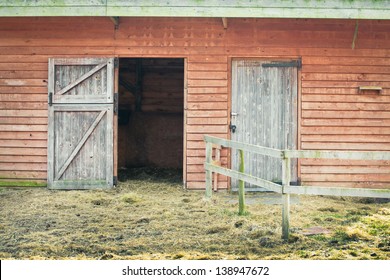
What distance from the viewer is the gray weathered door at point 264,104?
9.58m

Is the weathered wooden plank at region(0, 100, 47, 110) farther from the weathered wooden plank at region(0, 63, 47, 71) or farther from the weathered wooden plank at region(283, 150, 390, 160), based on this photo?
the weathered wooden plank at region(283, 150, 390, 160)

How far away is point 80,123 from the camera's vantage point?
955 centimetres

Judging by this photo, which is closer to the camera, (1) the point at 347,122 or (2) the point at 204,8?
(2) the point at 204,8

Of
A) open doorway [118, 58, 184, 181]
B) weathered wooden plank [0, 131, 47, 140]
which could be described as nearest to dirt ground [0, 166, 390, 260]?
weathered wooden plank [0, 131, 47, 140]

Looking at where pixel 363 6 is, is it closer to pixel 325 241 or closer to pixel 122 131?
pixel 325 241

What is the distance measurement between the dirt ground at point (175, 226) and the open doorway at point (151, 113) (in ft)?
11.7

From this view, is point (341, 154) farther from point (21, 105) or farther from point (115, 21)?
point (21, 105)

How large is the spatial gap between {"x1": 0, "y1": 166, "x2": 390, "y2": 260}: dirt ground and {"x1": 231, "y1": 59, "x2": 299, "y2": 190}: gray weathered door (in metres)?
1.14

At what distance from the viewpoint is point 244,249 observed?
5465 millimetres

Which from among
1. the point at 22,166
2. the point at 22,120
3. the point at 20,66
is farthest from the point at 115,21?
the point at 22,166

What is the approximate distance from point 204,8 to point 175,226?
12.5 feet

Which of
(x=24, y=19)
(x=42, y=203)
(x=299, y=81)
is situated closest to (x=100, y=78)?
(x=24, y=19)

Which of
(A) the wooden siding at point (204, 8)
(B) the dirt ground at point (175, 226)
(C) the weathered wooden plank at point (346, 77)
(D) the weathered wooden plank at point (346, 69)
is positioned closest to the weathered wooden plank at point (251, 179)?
(B) the dirt ground at point (175, 226)

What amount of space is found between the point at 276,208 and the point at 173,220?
1.66 meters
